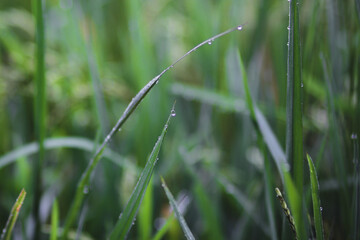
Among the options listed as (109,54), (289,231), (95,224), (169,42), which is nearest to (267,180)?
(289,231)

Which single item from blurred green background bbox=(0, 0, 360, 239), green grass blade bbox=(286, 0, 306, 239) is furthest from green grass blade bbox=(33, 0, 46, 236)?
green grass blade bbox=(286, 0, 306, 239)

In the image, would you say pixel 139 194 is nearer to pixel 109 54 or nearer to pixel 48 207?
pixel 48 207

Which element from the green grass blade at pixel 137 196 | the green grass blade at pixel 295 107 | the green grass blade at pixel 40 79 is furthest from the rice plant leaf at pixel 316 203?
the green grass blade at pixel 40 79

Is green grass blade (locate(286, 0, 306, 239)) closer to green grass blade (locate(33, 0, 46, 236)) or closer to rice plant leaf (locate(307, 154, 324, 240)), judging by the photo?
rice plant leaf (locate(307, 154, 324, 240))

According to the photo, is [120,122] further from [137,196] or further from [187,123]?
[187,123]

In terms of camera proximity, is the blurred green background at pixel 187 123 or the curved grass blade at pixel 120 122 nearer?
the curved grass blade at pixel 120 122

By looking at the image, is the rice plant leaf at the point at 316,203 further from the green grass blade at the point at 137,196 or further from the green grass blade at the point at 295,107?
the green grass blade at the point at 137,196

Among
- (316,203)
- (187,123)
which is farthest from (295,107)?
(187,123)
